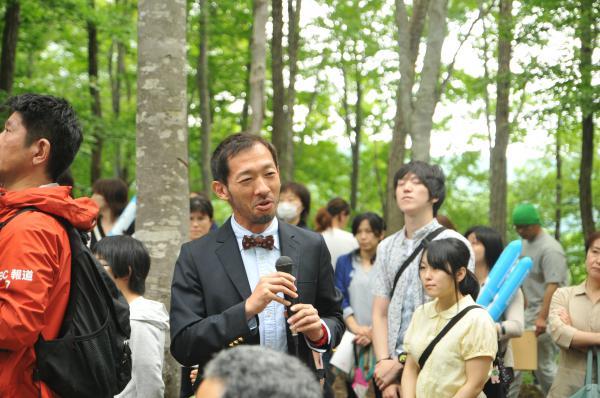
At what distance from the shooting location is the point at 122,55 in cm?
2664

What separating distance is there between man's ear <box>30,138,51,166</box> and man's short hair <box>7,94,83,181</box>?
0.05ft

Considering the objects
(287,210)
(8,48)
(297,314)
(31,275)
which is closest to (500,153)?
(287,210)

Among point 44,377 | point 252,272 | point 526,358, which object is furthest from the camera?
point 526,358

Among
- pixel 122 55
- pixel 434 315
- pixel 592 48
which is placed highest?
pixel 122 55

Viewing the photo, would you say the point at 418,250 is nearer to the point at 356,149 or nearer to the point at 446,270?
the point at 446,270

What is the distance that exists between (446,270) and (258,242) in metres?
2.04

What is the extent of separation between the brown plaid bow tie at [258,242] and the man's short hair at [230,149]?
1.01 ft

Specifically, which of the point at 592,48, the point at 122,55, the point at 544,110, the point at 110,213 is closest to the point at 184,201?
the point at 110,213

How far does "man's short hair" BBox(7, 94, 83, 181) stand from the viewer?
3.74m

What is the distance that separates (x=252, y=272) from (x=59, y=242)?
3.09 ft

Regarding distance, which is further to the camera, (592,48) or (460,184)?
(460,184)

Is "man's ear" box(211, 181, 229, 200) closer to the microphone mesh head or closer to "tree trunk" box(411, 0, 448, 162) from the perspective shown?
the microphone mesh head

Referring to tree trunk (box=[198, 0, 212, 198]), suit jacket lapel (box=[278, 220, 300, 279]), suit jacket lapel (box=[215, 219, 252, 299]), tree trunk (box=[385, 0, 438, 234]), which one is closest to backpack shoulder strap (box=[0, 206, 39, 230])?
suit jacket lapel (box=[215, 219, 252, 299])

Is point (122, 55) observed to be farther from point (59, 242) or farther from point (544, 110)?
point (59, 242)
